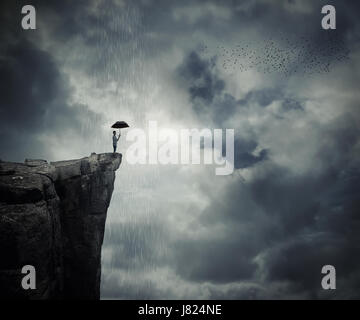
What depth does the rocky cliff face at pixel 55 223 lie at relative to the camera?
34781 millimetres

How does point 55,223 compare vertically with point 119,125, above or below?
below

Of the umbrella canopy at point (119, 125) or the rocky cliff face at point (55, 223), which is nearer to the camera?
the rocky cliff face at point (55, 223)

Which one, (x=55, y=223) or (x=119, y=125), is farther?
(x=119, y=125)

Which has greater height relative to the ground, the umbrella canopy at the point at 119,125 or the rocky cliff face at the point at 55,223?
the umbrella canopy at the point at 119,125

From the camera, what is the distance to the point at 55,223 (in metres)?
40.9

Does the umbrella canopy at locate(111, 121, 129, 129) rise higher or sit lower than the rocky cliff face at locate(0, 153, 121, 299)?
higher

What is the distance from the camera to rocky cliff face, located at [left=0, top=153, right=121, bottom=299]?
34.8m

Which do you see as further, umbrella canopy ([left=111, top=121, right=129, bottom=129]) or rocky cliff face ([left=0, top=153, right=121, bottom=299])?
umbrella canopy ([left=111, top=121, right=129, bottom=129])

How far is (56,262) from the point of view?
4066 centimetres
